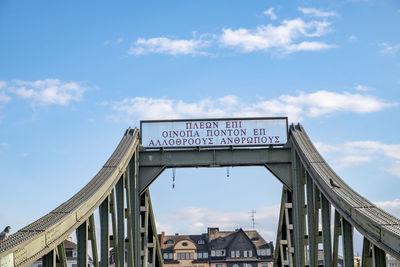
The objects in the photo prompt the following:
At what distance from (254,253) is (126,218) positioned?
6714cm

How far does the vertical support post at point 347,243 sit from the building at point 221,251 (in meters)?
74.1

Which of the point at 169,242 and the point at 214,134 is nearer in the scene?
the point at 214,134

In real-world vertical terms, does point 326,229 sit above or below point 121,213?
below

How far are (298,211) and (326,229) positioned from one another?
563 cm

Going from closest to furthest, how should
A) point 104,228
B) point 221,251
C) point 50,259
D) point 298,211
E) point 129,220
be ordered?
point 50,259 < point 104,228 < point 129,220 < point 298,211 < point 221,251

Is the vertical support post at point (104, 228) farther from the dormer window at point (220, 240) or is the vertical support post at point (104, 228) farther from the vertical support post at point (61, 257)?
the dormer window at point (220, 240)

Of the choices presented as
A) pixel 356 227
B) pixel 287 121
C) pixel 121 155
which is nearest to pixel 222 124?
pixel 287 121

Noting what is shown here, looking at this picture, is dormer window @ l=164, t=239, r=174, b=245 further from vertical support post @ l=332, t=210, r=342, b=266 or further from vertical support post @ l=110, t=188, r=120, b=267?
vertical support post @ l=332, t=210, r=342, b=266

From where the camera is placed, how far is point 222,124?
3228 centimetres

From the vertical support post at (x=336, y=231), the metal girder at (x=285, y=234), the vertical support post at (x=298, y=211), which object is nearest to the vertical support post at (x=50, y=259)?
the vertical support post at (x=336, y=231)

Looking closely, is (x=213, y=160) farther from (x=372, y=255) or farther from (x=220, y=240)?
(x=220, y=240)

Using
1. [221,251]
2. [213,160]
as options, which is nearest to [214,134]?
[213,160]

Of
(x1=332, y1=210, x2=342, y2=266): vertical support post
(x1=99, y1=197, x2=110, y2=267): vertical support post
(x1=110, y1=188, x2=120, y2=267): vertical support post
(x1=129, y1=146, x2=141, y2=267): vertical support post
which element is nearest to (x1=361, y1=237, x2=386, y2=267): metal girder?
(x1=332, y1=210, x2=342, y2=266): vertical support post

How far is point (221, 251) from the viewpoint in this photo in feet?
316
